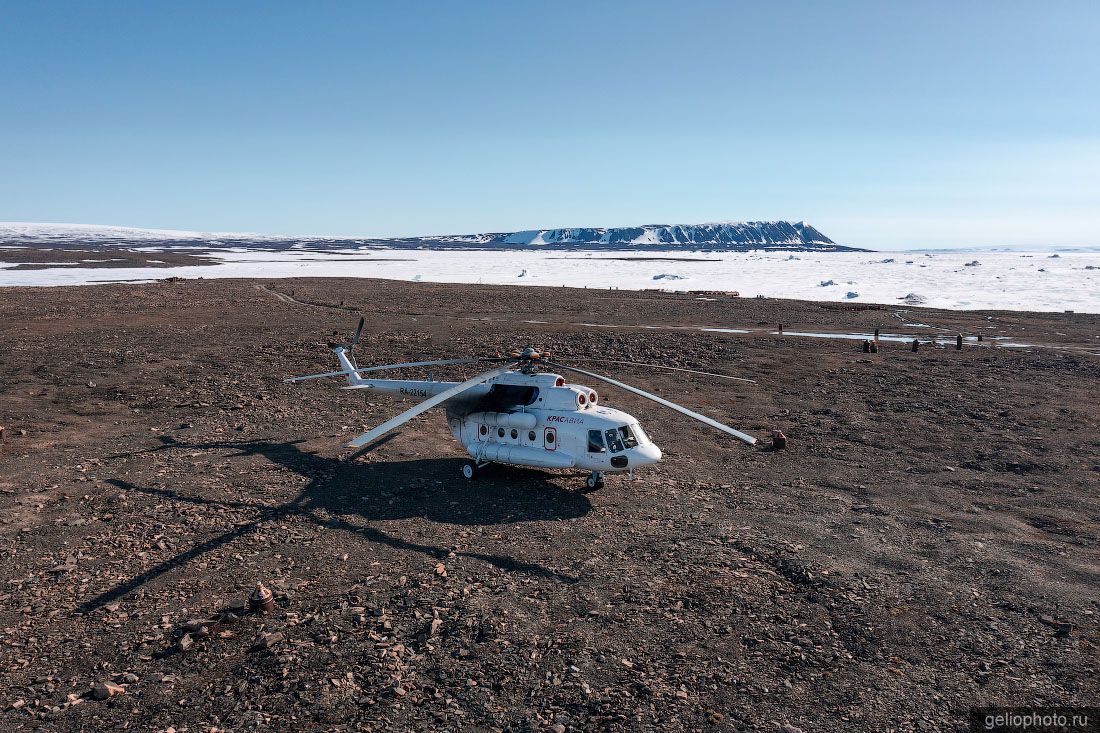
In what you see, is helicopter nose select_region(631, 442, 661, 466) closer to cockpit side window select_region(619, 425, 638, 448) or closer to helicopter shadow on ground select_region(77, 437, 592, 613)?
cockpit side window select_region(619, 425, 638, 448)

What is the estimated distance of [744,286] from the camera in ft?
240

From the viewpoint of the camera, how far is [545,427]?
1455cm

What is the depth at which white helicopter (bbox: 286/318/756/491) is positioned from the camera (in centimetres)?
1379

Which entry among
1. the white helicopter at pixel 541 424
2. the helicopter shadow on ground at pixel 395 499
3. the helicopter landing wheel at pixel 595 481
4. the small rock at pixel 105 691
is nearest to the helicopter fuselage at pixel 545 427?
the white helicopter at pixel 541 424

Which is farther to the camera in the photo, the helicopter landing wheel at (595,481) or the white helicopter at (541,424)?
the helicopter landing wheel at (595,481)

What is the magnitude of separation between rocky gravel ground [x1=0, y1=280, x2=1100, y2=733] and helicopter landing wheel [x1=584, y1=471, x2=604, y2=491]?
0.38 metres

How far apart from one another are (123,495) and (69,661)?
18.7ft

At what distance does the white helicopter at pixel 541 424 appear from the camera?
45.2 feet

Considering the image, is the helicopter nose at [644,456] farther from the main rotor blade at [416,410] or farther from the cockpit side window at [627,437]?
the main rotor blade at [416,410]

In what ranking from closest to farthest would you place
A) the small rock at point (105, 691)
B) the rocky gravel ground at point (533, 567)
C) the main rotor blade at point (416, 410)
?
the small rock at point (105, 691), the rocky gravel ground at point (533, 567), the main rotor blade at point (416, 410)

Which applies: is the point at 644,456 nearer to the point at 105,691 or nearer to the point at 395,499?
the point at 395,499

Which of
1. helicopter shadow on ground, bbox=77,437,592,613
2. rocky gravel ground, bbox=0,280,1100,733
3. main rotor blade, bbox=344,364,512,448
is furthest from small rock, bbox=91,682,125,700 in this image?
main rotor blade, bbox=344,364,512,448

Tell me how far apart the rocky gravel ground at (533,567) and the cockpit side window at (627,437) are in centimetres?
121

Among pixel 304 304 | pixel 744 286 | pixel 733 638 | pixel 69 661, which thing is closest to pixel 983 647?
pixel 733 638
